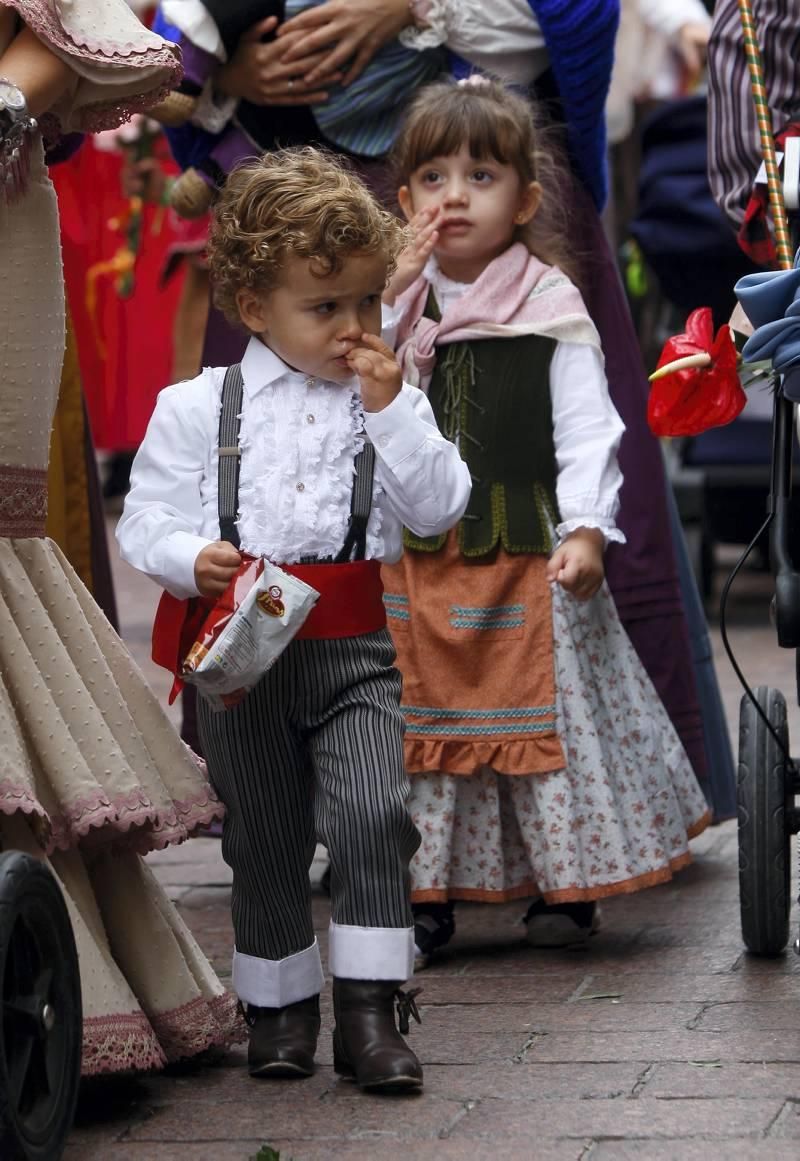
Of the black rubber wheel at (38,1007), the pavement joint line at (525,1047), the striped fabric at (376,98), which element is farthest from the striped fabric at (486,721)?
the black rubber wheel at (38,1007)

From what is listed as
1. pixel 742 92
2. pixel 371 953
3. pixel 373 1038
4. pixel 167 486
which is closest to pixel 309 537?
pixel 167 486

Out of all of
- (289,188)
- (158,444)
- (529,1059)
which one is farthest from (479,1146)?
(289,188)

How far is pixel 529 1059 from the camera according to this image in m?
3.15

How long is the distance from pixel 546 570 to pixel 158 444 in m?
0.99

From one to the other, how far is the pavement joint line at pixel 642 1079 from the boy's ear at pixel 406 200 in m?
1.67

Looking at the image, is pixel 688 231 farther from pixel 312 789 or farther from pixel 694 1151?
pixel 694 1151

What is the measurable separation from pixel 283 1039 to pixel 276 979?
0.08 metres

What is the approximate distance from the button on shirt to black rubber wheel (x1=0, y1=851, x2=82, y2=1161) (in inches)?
21.1

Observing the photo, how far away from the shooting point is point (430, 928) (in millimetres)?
3893

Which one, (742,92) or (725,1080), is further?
(742,92)

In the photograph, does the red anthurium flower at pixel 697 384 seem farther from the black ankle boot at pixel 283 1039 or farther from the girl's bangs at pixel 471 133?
the black ankle boot at pixel 283 1039

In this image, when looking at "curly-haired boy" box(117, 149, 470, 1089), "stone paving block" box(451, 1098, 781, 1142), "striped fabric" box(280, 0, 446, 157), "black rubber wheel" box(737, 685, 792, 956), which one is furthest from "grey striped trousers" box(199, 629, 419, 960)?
"striped fabric" box(280, 0, 446, 157)

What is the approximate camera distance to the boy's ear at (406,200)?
3990 millimetres

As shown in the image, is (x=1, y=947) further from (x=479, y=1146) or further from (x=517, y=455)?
(x=517, y=455)
